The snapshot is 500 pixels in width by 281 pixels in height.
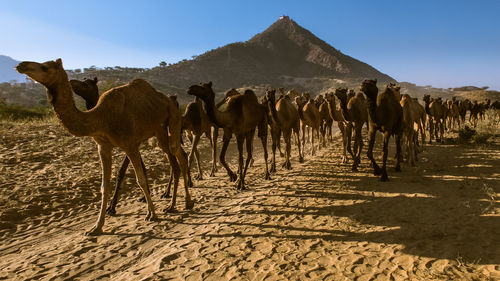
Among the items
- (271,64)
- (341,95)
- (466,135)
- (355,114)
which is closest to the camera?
(341,95)

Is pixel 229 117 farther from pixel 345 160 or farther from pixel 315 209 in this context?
pixel 345 160

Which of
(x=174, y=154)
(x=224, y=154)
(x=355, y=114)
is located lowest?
(x=224, y=154)

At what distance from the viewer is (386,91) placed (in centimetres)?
873

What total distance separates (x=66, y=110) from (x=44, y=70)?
62 cm

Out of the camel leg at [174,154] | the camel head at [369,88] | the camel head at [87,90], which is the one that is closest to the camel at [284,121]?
the camel head at [369,88]

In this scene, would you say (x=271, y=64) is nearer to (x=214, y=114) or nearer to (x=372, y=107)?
(x=372, y=107)

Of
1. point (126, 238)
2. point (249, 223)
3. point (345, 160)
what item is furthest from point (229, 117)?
point (345, 160)

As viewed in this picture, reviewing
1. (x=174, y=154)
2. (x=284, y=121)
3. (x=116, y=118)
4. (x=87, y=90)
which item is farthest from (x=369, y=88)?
(x=87, y=90)

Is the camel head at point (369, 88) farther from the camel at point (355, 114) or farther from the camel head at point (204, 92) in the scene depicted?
the camel head at point (204, 92)

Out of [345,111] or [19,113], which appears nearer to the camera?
[345,111]

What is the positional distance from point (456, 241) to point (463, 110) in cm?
2605

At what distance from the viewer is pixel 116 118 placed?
5141mm

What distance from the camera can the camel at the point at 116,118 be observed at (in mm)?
4266

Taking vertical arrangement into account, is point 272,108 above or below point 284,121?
above
